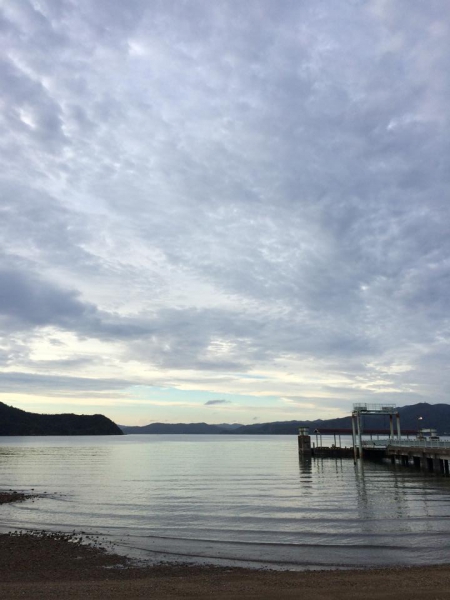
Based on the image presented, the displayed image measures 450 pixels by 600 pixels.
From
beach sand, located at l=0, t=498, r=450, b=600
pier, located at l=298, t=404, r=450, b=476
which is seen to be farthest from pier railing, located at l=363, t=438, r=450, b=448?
beach sand, located at l=0, t=498, r=450, b=600

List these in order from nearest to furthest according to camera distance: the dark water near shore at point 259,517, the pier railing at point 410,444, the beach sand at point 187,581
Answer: the beach sand at point 187,581, the dark water near shore at point 259,517, the pier railing at point 410,444

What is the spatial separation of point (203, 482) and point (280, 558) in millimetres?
31812

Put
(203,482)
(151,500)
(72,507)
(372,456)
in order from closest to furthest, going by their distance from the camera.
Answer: (72,507), (151,500), (203,482), (372,456)

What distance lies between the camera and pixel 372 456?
74.1m

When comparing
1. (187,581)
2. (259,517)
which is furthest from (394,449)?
(187,581)

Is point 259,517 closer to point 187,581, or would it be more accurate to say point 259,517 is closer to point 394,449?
point 187,581

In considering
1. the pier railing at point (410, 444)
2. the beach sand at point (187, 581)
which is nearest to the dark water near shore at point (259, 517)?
the beach sand at point (187, 581)

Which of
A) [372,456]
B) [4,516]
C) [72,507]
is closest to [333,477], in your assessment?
[372,456]

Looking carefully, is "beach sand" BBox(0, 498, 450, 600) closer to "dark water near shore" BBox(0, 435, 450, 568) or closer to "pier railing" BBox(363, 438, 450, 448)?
"dark water near shore" BBox(0, 435, 450, 568)

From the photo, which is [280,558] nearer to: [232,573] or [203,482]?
[232,573]

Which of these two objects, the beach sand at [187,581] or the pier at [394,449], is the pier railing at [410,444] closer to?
the pier at [394,449]

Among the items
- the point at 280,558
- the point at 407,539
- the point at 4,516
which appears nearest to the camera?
the point at 280,558

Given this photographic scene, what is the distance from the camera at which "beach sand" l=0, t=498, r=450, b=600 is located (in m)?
13.5

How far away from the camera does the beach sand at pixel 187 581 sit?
44.3ft
